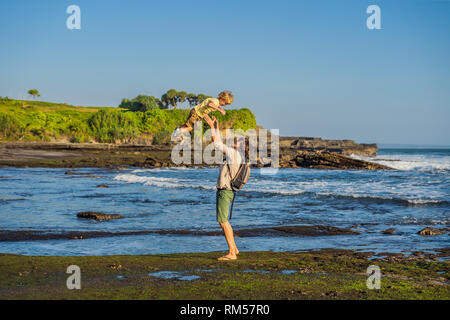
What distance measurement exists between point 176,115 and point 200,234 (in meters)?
123

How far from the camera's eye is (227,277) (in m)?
6.31

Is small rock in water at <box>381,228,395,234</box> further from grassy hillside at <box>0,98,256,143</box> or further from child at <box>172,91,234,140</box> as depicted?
grassy hillside at <box>0,98,256,143</box>

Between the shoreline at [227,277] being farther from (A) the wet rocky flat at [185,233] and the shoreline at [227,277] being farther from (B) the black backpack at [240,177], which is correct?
(A) the wet rocky flat at [185,233]

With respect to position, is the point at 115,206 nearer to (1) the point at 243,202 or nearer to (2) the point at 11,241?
(1) the point at 243,202

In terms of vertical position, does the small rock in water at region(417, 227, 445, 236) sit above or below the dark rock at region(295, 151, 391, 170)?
below

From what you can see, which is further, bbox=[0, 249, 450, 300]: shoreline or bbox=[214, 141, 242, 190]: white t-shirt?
bbox=[214, 141, 242, 190]: white t-shirt

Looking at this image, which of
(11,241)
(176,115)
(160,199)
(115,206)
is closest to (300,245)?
(11,241)

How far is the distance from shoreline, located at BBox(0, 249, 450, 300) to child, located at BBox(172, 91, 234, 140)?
6.59 ft

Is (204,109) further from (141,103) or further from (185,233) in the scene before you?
(141,103)

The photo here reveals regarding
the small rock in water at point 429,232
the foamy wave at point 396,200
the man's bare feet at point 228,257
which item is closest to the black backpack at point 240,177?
the man's bare feet at point 228,257

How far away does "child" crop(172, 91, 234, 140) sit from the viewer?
22.0ft

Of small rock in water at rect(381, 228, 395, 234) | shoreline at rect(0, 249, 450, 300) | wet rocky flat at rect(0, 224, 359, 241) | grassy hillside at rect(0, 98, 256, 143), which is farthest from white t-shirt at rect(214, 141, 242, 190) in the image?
grassy hillside at rect(0, 98, 256, 143)

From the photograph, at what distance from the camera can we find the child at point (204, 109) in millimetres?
6699
